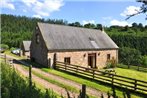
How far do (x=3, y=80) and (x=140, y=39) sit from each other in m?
65.3

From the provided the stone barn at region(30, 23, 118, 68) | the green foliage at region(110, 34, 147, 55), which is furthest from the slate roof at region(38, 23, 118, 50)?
the green foliage at region(110, 34, 147, 55)

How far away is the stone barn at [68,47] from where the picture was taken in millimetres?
28656

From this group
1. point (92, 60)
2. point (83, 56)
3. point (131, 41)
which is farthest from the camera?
point (131, 41)

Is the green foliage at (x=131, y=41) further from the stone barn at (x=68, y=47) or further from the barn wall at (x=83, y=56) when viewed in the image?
the stone barn at (x=68, y=47)

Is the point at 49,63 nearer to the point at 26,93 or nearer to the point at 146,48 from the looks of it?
the point at 26,93

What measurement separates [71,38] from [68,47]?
2.42m

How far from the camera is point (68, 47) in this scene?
98.3 feet

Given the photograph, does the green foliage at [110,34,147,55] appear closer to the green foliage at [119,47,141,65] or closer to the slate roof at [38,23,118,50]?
the green foliage at [119,47,141,65]

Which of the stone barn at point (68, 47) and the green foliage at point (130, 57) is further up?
the stone barn at point (68, 47)

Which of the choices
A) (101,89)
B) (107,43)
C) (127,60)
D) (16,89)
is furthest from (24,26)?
(16,89)

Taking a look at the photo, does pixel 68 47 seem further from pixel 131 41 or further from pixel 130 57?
pixel 131 41

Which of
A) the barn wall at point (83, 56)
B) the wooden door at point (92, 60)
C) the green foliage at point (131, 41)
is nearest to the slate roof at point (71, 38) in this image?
the barn wall at point (83, 56)

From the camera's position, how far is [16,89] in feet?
25.6

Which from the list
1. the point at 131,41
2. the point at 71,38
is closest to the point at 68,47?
the point at 71,38
